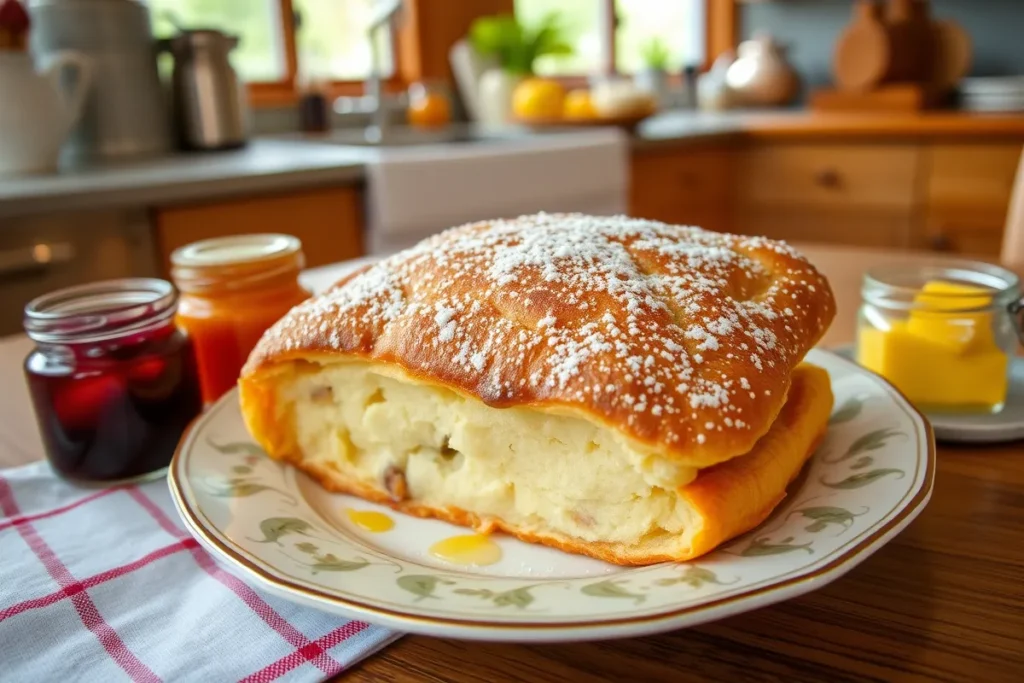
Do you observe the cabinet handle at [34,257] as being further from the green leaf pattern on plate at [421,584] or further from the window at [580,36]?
the window at [580,36]

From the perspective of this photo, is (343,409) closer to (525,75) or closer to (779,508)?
(779,508)

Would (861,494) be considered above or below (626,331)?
below

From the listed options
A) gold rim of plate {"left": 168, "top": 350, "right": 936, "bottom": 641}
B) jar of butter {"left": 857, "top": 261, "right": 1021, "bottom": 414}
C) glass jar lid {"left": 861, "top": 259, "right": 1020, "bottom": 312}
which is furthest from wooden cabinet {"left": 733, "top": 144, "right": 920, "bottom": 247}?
gold rim of plate {"left": 168, "top": 350, "right": 936, "bottom": 641}

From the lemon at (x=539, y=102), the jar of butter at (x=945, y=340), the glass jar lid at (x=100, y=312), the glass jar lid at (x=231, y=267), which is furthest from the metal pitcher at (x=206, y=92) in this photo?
the jar of butter at (x=945, y=340)

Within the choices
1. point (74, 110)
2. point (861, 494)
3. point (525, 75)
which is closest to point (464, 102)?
point (525, 75)

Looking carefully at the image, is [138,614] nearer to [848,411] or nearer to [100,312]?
[100,312]

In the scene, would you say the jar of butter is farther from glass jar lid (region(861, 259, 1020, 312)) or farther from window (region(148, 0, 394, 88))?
window (region(148, 0, 394, 88))
